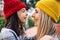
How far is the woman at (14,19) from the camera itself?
358 cm

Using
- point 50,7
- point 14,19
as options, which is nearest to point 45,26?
point 50,7

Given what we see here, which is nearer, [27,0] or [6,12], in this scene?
[6,12]

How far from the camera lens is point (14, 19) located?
12.8 ft

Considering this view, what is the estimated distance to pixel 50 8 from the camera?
314cm

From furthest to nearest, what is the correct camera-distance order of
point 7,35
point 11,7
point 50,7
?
1. point 11,7
2. point 7,35
3. point 50,7

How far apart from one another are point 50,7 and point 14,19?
88cm

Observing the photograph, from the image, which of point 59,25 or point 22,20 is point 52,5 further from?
point 59,25

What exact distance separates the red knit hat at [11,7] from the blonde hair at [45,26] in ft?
2.95

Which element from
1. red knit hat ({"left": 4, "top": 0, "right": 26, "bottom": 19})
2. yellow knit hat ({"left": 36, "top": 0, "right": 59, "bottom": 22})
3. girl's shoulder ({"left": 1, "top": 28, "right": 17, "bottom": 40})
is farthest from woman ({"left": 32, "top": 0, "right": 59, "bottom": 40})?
red knit hat ({"left": 4, "top": 0, "right": 26, "bottom": 19})

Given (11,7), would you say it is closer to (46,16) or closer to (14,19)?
(14,19)

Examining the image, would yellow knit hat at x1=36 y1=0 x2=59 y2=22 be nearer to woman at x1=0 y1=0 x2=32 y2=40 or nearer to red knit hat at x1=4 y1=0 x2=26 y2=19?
woman at x1=0 y1=0 x2=32 y2=40

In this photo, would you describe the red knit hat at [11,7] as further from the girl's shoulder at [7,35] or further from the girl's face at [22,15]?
the girl's shoulder at [7,35]

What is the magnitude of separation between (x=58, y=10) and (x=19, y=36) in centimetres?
80

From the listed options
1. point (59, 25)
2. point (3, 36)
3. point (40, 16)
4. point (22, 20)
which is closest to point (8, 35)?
point (3, 36)
